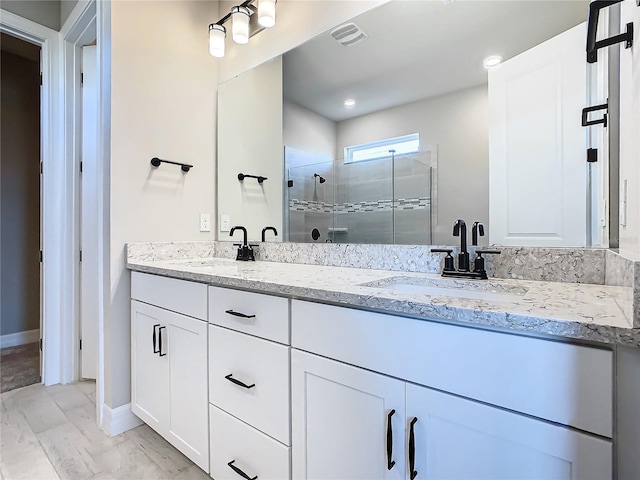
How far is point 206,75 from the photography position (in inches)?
83.7

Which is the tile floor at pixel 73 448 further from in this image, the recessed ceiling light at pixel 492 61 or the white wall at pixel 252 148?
the recessed ceiling light at pixel 492 61

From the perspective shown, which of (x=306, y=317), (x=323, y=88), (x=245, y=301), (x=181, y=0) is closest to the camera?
(x=306, y=317)

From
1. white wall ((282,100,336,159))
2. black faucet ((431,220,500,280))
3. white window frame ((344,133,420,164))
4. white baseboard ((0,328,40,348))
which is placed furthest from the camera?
white baseboard ((0,328,40,348))

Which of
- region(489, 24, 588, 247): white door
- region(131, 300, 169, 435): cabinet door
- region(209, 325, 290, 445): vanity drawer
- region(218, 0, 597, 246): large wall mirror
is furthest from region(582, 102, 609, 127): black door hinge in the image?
region(131, 300, 169, 435): cabinet door

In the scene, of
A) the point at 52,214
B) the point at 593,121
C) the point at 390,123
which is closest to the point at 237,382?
the point at 390,123

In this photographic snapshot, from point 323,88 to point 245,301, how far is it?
115 centimetres

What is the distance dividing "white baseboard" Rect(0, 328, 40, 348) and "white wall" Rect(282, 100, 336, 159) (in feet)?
10.2

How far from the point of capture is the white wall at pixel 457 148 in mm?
1221

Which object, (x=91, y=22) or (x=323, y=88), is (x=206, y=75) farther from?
(x=323, y=88)

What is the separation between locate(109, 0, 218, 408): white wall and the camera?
1.71 metres

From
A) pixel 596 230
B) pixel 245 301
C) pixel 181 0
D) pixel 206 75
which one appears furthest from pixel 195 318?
pixel 181 0

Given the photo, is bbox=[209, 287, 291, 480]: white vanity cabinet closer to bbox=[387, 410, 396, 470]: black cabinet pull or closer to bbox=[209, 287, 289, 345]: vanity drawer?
bbox=[209, 287, 289, 345]: vanity drawer

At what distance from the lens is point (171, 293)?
4.72ft

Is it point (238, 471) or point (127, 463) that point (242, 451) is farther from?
point (127, 463)
